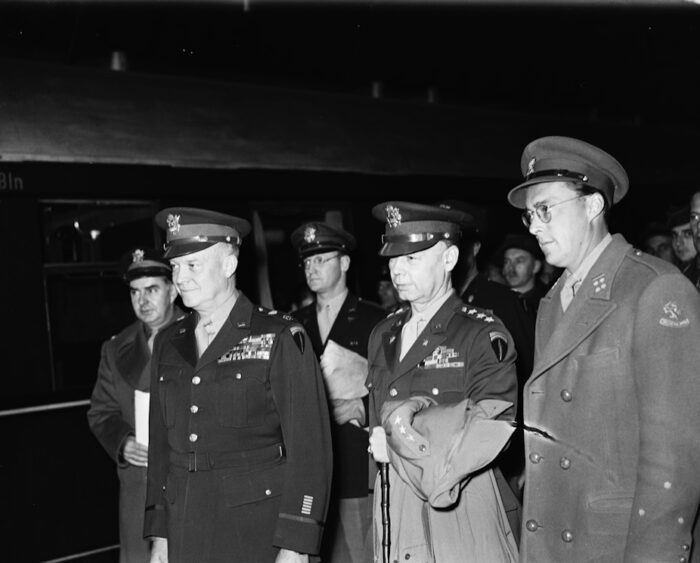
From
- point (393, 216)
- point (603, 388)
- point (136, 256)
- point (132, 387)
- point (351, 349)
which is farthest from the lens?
point (351, 349)

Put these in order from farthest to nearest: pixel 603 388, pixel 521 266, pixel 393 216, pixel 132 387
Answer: pixel 521 266, pixel 132 387, pixel 393 216, pixel 603 388

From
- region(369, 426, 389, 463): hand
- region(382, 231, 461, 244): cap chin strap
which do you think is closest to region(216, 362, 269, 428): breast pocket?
region(369, 426, 389, 463): hand

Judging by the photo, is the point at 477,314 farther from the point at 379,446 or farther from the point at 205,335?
the point at 205,335

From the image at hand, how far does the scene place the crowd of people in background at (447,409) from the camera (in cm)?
202

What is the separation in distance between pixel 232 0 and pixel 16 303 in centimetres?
395

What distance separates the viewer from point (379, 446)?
253 cm

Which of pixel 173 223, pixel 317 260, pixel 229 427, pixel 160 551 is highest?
pixel 173 223

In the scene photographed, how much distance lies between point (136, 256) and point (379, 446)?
215 centimetres

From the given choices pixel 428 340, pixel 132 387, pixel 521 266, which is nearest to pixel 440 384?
pixel 428 340

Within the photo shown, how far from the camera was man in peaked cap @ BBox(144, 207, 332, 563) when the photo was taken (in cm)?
275

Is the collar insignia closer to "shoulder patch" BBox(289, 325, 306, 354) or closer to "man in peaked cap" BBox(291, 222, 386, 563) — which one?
"shoulder patch" BBox(289, 325, 306, 354)

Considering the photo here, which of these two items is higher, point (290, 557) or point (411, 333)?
point (411, 333)

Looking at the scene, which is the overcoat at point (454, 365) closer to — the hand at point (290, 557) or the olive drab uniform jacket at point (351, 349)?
the hand at point (290, 557)

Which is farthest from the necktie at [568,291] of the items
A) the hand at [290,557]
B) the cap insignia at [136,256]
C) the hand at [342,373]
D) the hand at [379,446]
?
the cap insignia at [136,256]
